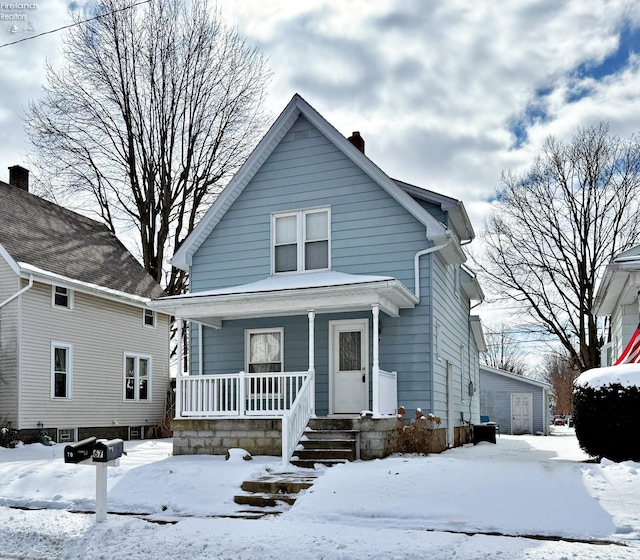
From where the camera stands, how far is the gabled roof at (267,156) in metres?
15.0

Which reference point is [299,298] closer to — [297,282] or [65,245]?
[297,282]

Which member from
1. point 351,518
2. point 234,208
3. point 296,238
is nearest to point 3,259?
point 234,208

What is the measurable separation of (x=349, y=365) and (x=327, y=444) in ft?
9.54

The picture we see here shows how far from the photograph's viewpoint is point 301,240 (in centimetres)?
1627

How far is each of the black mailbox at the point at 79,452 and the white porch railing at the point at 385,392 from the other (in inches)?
226

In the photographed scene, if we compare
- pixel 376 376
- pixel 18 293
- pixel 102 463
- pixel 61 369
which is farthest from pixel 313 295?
pixel 61 369

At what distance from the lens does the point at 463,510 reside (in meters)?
8.63

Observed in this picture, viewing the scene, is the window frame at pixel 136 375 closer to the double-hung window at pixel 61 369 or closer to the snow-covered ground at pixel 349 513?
the double-hung window at pixel 61 369

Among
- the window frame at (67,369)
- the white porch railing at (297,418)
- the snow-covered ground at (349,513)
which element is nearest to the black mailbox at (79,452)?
the snow-covered ground at (349,513)

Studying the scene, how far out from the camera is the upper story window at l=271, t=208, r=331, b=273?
1612 cm

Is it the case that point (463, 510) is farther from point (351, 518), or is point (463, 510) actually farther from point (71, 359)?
point (71, 359)

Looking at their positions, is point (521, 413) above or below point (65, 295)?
below

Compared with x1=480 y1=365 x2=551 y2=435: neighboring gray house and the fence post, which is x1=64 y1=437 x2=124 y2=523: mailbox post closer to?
the fence post

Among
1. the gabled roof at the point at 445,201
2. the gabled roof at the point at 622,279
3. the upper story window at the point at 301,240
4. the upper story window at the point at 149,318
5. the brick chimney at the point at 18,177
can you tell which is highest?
the brick chimney at the point at 18,177
